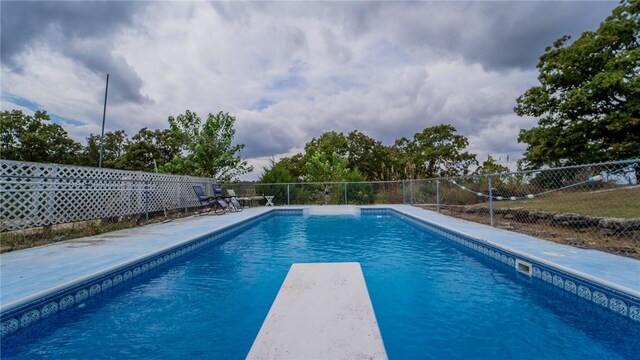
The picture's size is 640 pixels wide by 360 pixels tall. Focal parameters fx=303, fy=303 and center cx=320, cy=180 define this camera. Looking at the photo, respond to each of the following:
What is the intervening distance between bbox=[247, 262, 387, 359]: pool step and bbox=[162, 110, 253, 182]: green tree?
448 inches

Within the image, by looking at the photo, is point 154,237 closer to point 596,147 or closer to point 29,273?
point 29,273

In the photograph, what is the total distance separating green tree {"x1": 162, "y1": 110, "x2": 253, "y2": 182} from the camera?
44.2ft

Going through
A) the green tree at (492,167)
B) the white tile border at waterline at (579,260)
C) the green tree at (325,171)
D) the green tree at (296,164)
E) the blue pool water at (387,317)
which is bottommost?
the blue pool water at (387,317)

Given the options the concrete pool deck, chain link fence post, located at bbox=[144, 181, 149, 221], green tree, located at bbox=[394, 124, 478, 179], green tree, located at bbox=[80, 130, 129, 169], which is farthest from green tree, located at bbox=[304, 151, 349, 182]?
green tree, located at bbox=[80, 130, 129, 169]

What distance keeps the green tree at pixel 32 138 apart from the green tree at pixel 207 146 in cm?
1074

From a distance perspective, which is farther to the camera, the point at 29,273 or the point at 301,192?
the point at 301,192

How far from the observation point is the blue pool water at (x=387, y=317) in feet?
6.45

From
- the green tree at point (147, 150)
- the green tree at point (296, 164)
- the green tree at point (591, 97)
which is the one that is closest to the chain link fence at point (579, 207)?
the green tree at point (591, 97)

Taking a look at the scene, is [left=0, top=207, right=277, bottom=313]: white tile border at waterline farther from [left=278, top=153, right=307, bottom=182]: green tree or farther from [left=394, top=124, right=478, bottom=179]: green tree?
[left=278, top=153, right=307, bottom=182]: green tree

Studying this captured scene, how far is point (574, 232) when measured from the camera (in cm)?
473

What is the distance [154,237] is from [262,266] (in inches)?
93.3

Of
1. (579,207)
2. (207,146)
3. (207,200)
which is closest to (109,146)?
(207,146)

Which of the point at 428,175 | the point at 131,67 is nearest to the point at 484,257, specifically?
the point at 131,67

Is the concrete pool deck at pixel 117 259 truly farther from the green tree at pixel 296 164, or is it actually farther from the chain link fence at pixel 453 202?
the green tree at pixel 296 164
